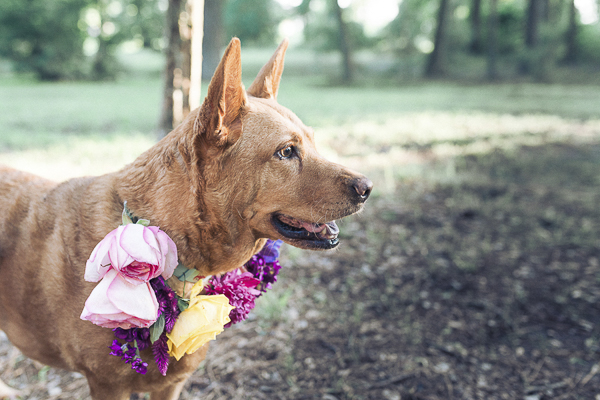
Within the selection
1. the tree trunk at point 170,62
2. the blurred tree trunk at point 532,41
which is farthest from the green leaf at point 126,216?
the blurred tree trunk at point 532,41

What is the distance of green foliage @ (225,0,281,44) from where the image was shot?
1081 inches

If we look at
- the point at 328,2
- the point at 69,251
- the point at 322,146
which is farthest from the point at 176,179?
the point at 328,2

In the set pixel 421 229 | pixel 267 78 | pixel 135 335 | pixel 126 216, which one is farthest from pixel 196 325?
pixel 421 229

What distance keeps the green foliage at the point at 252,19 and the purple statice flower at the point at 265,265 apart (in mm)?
27781

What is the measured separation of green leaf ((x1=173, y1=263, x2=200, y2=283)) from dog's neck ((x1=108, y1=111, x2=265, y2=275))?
2 cm

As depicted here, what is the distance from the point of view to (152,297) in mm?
1557

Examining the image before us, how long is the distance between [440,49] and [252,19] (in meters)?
13.1

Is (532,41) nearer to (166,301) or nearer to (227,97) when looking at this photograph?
(227,97)

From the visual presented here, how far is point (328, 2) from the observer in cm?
2553

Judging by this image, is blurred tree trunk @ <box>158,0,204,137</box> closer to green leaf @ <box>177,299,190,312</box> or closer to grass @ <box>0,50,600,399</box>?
grass @ <box>0,50,600,399</box>

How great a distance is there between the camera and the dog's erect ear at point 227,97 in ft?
4.97

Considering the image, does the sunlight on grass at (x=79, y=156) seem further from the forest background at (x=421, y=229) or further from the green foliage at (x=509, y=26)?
the green foliage at (x=509, y=26)

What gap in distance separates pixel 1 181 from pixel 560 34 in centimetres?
2142

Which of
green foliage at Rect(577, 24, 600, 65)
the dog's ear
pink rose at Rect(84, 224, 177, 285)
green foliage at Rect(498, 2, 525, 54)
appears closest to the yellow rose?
pink rose at Rect(84, 224, 177, 285)
